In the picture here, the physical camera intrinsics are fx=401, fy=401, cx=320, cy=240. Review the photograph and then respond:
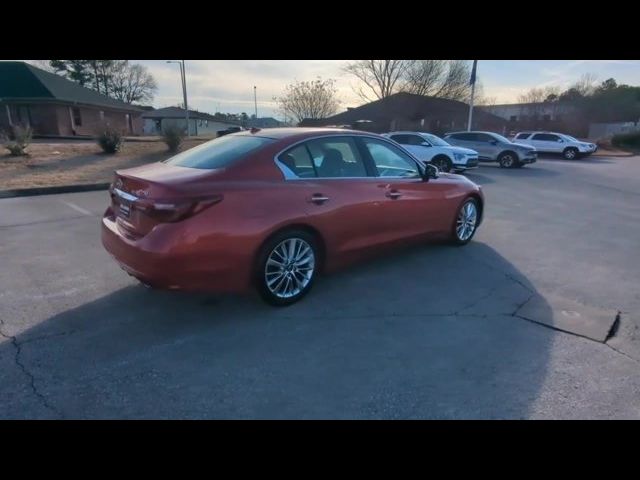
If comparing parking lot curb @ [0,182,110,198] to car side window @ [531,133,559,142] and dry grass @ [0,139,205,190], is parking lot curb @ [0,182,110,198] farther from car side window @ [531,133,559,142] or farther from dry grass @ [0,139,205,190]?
car side window @ [531,133,559,142]

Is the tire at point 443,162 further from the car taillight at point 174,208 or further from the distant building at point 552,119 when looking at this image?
the distant building at point 552,119

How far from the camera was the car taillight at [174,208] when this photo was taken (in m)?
3.12

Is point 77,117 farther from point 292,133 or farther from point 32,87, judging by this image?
point 292,133

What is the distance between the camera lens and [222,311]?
12.2ft

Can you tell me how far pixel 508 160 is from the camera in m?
18.1

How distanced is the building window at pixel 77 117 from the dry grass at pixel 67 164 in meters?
16.4

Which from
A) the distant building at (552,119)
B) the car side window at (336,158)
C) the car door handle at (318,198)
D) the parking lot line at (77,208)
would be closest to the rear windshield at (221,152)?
the car side window at (336,158)

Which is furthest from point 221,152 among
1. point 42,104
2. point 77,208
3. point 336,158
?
point 42,104

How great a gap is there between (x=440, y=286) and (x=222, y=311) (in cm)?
233

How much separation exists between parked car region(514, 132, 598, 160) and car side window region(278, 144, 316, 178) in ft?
85.0

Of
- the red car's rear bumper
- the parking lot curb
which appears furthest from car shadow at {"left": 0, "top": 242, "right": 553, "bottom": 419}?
the parking lot curb

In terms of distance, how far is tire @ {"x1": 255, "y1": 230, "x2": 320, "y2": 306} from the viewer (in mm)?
3555

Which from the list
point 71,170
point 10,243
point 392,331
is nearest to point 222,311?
point 392,331
